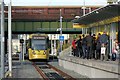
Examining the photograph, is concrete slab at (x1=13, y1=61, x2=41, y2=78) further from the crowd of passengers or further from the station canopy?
the station canopy

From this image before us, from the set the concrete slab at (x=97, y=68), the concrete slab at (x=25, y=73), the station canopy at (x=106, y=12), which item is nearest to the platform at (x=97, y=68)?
the concrete slab at (x=97, y=68)

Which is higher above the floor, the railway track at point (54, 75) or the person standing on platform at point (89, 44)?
the person standing on platform at point (89, 44)

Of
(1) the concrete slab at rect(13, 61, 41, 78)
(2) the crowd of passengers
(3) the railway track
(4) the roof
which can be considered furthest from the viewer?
(4) the roof

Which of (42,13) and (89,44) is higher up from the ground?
(42,13)

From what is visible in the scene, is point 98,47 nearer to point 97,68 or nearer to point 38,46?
point 97,68

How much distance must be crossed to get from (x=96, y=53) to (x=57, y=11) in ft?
184

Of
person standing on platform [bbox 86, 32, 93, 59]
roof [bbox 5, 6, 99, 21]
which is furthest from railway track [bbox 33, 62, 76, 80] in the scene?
roof [bbox 5, 6, 99, 21]

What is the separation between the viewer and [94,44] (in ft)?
89.7

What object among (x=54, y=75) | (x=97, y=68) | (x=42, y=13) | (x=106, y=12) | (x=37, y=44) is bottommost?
(x=54, y=75)

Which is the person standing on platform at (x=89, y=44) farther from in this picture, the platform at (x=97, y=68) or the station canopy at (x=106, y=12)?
the station canopy at (x=106, y=12)

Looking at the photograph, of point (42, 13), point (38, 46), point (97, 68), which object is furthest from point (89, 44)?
point (42, 13)

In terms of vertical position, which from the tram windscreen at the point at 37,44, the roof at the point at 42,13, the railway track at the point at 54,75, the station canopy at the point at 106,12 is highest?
the roof at the point at 42,13

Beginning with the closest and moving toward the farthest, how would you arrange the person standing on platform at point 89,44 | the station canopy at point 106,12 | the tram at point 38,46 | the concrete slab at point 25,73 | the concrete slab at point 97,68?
the concrete slab at point 97,68 → the person standing on platform at point 89,44 → the concrete slab at point 25,73 → the station canopy at point 106,12 → the tram at point 38,46

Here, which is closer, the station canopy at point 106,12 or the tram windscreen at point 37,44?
the station canopy at point 106,12
